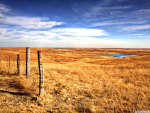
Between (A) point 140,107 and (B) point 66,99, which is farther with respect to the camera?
(B) point 66,99

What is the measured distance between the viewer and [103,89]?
38.5 ft

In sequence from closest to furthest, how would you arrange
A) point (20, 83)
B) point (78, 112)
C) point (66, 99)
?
1. point (78, 112)
2. point (66, 99)
3. point (20, 83)

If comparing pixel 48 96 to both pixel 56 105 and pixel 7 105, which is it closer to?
pixel 56 105

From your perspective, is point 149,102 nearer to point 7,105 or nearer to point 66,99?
point 66,99

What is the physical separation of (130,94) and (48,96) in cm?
425

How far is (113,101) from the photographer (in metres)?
9.12

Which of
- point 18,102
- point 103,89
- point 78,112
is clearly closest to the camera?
point 78,112

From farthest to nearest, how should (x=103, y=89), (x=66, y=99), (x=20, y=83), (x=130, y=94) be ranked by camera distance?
(x=20, y=83), (x=103, y=89), (x=130, y=94), (x=66, y=99)

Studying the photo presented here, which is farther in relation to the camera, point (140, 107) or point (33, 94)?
point (33, 94)

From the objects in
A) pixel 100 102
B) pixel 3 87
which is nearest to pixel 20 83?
pixel 3 87

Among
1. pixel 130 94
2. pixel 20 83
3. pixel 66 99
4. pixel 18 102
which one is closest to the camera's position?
pixel 18 102

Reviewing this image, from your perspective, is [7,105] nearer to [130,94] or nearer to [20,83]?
[20,83]

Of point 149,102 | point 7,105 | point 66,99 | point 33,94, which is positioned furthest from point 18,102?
point 149,102

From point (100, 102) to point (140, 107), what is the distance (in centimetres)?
178
